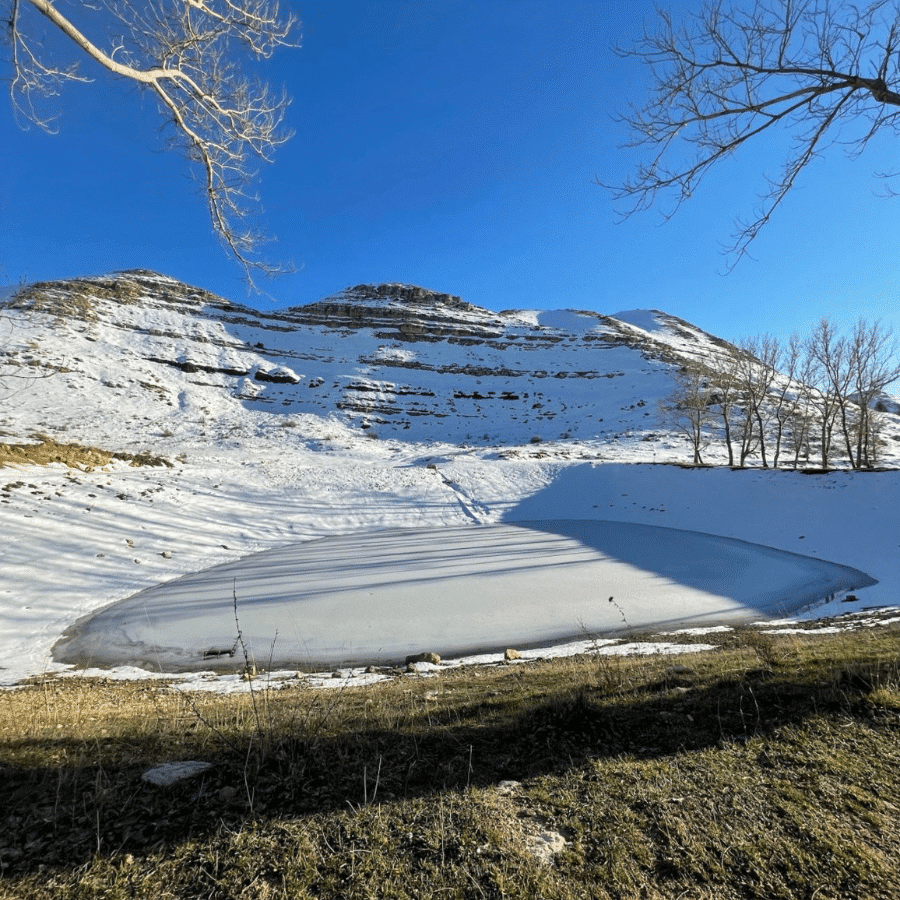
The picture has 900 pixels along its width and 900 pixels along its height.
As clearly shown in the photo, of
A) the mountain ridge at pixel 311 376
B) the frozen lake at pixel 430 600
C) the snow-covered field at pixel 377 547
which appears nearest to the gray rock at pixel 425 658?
the frozen lake at pixel 430 600

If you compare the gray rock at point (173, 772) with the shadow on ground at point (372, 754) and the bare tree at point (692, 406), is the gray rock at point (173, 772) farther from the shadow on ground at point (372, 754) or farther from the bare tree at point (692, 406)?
the bare tree at point (692, 406)

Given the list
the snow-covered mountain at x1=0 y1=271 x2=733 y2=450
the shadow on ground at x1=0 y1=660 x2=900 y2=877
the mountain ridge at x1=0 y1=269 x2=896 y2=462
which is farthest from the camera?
the snow-covered mountain at x1=0 y1=271 x2=733 y2=450

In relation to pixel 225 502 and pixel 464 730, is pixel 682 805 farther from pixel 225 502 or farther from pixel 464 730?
pixel 225 502

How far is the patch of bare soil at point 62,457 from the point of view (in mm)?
14966

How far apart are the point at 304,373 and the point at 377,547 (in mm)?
36647

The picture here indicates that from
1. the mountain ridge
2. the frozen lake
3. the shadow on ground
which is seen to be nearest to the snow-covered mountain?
the mountain ridge

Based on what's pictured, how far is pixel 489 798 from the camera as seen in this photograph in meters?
1.85

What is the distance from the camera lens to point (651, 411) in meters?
42.8

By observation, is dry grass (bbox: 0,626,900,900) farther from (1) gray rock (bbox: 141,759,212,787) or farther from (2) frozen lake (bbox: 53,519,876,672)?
(2) frozen lake (bbox: 53,519,876,672)

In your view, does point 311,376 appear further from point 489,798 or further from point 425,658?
point 489,798

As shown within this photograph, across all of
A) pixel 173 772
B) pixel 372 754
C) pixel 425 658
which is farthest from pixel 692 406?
pixel 173 772

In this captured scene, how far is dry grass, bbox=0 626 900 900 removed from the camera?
146cm

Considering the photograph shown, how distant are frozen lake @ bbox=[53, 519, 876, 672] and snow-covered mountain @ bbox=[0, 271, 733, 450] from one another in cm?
2147

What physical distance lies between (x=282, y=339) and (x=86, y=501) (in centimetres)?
4524
